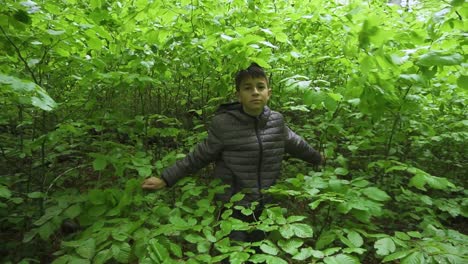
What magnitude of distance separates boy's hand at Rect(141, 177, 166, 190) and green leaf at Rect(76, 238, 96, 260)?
0.78 meters

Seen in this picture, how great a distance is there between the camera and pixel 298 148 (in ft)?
8.42

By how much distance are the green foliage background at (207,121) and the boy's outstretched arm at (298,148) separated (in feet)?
0.46

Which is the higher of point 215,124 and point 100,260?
point 215,124

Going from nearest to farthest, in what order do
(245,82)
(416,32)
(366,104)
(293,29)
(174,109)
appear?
(416,32), (366,104), (245,82), (293,29), (174,109)

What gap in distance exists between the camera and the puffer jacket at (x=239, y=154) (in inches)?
91.8

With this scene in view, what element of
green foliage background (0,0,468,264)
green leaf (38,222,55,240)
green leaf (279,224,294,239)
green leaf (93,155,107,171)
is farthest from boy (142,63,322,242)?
green leaf (279,224,294,239)

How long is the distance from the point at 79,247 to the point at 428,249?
1.54 meters

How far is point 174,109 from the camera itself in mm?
3848

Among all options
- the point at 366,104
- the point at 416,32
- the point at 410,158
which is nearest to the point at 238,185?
the point at 366,104

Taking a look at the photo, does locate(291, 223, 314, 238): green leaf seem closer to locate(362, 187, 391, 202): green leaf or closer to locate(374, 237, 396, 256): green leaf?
locate(374, 237, 396, 256): green leaf

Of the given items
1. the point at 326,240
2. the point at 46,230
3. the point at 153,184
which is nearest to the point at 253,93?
the point at 153,184

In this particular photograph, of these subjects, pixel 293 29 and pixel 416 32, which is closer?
pixel 416 32

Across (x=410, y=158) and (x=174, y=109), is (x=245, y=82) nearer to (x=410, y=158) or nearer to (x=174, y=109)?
(x=174, y=109)

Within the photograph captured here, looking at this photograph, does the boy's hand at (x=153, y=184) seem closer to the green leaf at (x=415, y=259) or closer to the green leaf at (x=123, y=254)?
the green leaf at (x=123, y=254)
